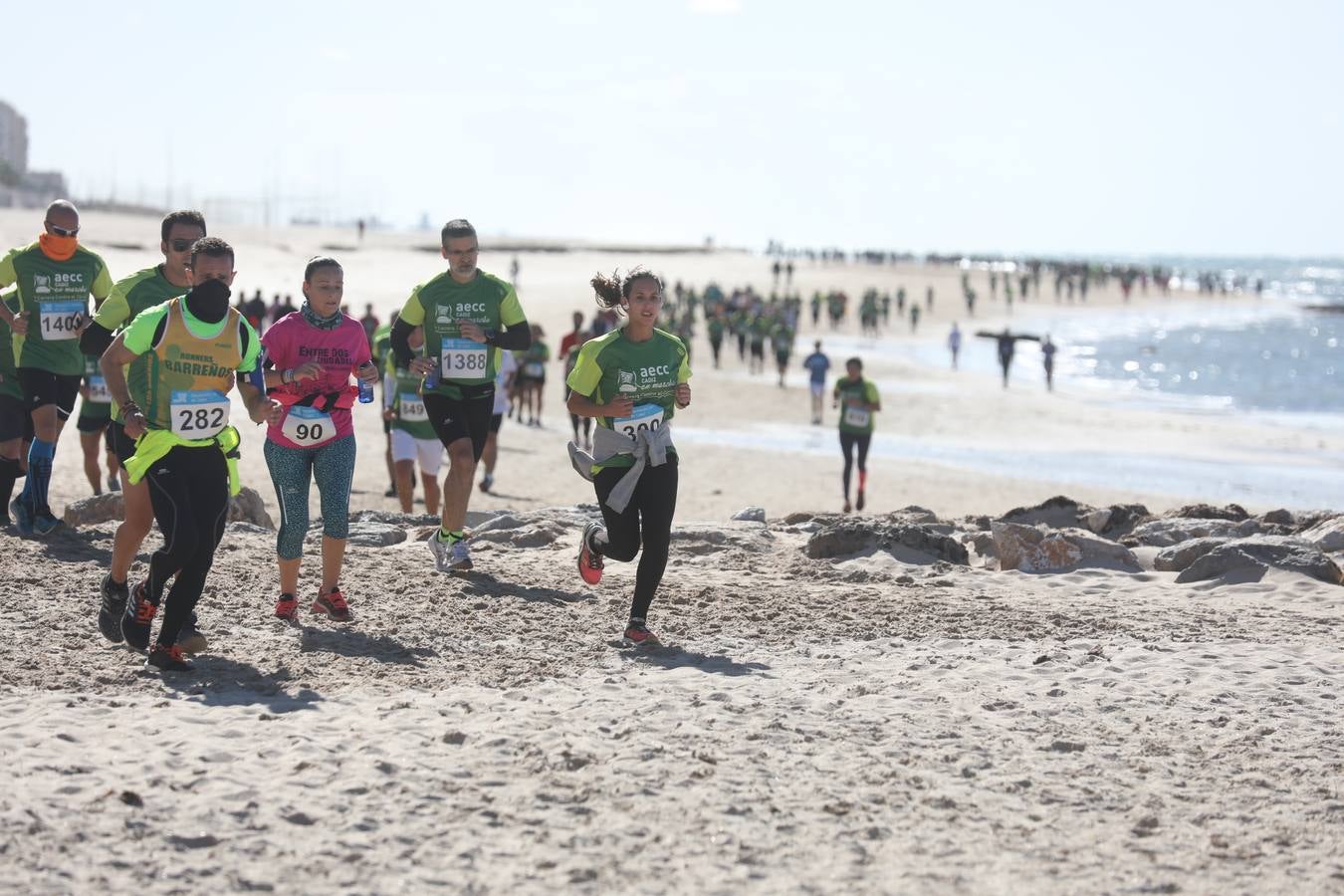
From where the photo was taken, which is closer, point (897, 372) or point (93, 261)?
point (93, 261)

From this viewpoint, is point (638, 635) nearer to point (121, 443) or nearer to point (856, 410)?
point (121, 443)

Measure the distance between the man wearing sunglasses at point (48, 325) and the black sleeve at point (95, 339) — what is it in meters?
1.96

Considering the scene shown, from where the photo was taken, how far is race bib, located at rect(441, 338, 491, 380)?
26.7 ft

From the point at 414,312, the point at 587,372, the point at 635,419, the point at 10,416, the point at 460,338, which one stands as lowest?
the point at 10,416

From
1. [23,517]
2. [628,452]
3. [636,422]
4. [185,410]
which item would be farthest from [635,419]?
[23,517]

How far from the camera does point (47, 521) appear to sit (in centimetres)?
880

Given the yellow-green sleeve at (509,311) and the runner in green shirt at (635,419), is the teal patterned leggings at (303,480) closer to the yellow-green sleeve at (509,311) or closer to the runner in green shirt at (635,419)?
the runner in green shirt at (635,419)

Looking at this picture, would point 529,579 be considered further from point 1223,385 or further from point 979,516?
point 1223,385

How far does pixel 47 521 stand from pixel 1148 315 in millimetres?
75280

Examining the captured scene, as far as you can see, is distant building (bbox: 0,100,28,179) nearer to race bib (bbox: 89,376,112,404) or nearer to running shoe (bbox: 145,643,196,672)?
race bib (bbox: 89,376,112,404)

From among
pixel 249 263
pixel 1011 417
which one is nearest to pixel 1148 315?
pixel 249 263

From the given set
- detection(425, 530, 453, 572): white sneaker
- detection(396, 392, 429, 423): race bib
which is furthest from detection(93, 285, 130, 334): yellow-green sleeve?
detection(396, 392, 429, 423): race bib

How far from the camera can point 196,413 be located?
5898mm

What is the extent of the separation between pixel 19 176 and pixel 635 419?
102 m
